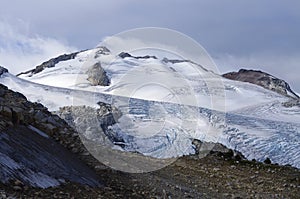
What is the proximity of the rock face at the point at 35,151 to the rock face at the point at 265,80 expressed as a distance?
172 ft

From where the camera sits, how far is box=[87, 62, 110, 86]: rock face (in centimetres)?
4341

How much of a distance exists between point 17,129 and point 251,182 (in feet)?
17.2

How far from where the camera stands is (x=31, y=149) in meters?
7.61

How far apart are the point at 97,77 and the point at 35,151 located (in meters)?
36.6

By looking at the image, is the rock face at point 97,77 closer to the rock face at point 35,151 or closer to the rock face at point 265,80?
the rock face at point 265,80

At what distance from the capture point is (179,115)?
25.2m

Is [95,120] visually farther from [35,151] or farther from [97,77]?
[97,77]

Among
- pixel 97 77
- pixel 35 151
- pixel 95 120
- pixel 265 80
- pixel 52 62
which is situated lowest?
pixel 35 151

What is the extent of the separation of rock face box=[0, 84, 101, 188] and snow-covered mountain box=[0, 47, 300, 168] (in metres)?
6.21

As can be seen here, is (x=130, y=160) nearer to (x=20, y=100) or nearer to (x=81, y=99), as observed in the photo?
(x=20, y=100)

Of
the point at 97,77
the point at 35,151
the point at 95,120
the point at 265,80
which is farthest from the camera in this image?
the point at 265,80

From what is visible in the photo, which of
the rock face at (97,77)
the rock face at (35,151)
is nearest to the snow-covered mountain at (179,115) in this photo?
the rock face at (97,77)

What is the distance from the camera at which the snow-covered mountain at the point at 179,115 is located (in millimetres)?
19219

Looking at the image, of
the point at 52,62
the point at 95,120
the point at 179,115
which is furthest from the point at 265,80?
the point at 95,120
